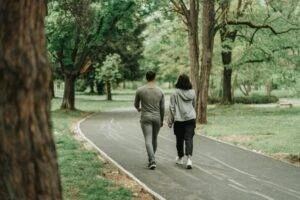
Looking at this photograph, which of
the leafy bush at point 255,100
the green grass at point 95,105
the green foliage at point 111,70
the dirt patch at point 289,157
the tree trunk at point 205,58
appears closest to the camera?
the dirt patch at point 289,157

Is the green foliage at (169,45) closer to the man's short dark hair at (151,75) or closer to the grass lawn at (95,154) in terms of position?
the grass lawn at (95,154)

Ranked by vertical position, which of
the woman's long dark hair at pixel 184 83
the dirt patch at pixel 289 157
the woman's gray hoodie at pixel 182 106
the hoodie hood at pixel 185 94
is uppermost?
the woman's long dark hair at pixel 184 83

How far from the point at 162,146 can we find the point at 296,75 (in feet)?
68.0

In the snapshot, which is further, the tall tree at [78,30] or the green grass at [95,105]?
the green grass at [95,105]

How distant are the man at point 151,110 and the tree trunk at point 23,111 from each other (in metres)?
7.95

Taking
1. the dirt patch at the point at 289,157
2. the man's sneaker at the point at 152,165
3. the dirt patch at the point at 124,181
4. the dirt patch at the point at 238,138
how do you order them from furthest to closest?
the dirt patch at the point at 238,138, the dirt patch at the point at 289,157, the man's sneaker at the point at 152,165, the dirt patch at the point at 124,181

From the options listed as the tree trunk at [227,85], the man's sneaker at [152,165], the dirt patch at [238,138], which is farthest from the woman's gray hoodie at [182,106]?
the tree trunk at [227,85]

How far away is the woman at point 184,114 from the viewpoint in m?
12.6

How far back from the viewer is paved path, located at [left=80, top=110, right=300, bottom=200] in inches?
395

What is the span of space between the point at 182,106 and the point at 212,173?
166 cm

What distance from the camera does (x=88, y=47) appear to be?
114 feet

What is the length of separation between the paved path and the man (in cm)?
57

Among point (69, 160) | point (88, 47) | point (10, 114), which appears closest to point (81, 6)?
point (88, 47)

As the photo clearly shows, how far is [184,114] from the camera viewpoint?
12.7 m
